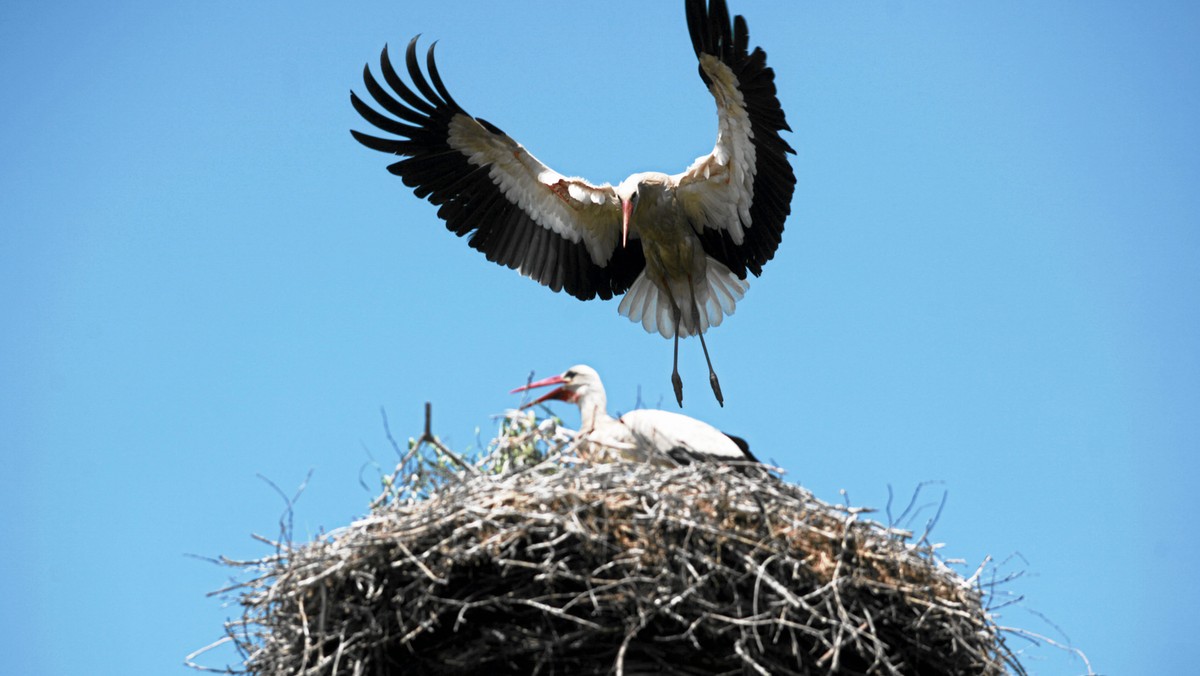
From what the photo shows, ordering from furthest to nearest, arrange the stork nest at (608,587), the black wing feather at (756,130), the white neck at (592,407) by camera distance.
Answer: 1. the black wing feather at (756,130)
2. the white neck at (592,407)
3. the stork nest at (608,587)

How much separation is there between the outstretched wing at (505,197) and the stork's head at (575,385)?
187 cm

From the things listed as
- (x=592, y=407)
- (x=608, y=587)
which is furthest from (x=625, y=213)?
(x=608, y=587)

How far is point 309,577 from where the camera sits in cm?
560

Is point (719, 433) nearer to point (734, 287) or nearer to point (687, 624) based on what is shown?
point (687, 624)

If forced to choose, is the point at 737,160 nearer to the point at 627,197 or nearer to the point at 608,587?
the point at 627,197

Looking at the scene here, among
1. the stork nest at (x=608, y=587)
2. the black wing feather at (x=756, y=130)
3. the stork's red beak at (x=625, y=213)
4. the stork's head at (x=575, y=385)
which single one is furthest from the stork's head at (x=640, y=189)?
the stork nest at (x=608, y=587)

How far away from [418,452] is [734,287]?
3.94m

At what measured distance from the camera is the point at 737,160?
859 cm

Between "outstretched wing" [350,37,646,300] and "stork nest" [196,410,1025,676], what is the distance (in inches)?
144

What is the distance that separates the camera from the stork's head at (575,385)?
7.45 meters

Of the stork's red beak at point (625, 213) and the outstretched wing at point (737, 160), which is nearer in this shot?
the outstretched wing at point (737, 160)

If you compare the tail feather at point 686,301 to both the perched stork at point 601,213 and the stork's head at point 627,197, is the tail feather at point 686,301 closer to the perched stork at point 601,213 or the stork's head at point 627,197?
the perched stork at point 601,213

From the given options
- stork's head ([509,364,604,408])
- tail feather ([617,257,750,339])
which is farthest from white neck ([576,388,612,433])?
tail feather ([617,257,750,339])

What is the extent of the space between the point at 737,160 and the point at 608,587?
3.91 meters
